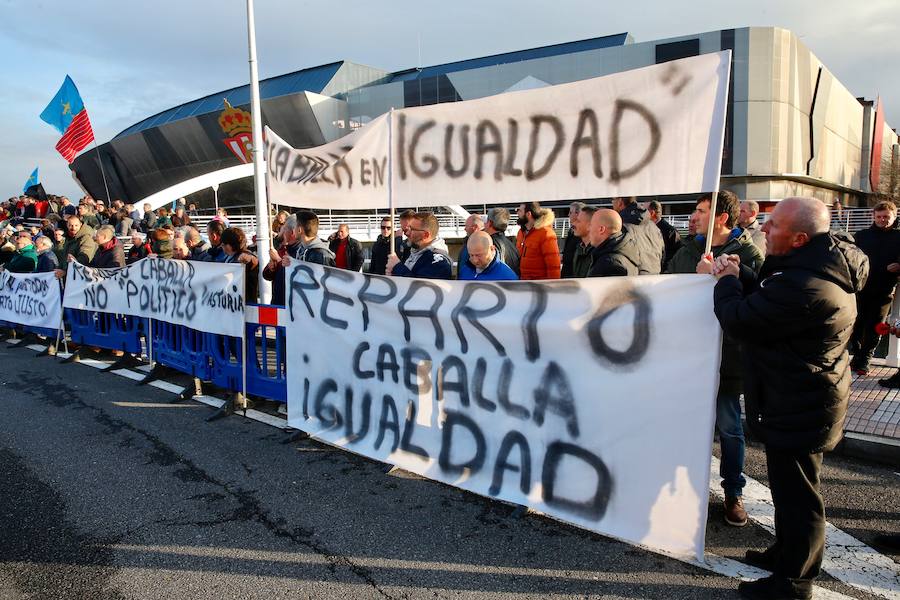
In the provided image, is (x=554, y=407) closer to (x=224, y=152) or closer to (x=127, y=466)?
(x=127, y=466)

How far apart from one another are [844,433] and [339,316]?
392cm

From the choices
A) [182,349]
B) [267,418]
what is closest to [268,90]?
[182,349]

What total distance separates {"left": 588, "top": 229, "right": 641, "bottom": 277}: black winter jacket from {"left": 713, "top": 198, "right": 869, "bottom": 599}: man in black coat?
3.59 ft

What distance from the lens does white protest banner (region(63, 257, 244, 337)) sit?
5801mm

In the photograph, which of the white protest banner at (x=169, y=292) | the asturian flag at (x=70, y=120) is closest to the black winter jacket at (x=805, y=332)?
the white protest banner at (x=169, y=292)

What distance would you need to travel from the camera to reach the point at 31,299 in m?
9.41

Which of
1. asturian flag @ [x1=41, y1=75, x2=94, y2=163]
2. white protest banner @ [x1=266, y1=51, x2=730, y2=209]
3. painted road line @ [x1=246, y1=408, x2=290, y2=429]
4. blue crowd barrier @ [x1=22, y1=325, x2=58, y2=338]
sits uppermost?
asturian flag @ [x1=41, y1=75, x2=94, y2=163]

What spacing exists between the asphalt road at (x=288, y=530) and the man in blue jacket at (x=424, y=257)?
1440 millimetres

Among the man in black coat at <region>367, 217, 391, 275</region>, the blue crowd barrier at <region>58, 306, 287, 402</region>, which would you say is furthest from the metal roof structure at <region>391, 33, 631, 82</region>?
the blue crowd barrier at <region>58, 306, 287, 402</region>

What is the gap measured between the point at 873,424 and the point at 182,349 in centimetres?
653

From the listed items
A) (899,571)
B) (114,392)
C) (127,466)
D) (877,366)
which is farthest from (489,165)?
(877,366)

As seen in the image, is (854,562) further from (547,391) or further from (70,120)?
(70,120)

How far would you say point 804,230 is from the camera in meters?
2.60

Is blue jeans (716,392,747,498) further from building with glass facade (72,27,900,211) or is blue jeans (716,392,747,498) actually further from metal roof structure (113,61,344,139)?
metal roof structure (113,61,344,139)
